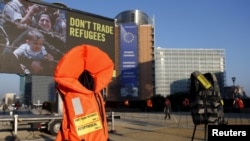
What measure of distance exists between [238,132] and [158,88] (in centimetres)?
14440

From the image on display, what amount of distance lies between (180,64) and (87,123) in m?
145

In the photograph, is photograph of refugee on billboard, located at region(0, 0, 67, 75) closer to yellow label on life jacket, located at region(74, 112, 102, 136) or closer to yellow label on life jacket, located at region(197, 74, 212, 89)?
yellow label on life jacket, located at region(197, 74, 212, 89)

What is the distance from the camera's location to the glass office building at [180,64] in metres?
146

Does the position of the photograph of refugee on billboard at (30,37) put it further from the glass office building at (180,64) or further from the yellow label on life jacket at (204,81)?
the glass office building at (180,64)

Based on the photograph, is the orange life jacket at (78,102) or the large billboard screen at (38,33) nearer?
the orange life jacket at (78,102)

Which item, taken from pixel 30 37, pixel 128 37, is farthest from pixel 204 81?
pixel 128 37

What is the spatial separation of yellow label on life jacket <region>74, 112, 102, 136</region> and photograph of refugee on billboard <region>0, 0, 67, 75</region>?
14327 millimetres

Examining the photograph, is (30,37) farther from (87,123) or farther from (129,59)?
(129,59)

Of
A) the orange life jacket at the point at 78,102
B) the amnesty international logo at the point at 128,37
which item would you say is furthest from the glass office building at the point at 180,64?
the orange life jacket at the point at 78,102

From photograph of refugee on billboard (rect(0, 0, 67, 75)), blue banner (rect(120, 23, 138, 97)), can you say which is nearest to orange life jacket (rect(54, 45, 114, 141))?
photograph of refugee on billboard (rect(0, 0, 67, 75))

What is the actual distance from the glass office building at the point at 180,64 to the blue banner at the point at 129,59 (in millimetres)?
24470

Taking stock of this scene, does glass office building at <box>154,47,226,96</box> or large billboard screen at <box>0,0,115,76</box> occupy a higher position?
glass office building at <box>154,47,226,96</box>

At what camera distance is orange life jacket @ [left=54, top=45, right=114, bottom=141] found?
16.8 ft

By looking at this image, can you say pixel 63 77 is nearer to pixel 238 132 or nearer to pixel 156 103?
pixel 238 132
